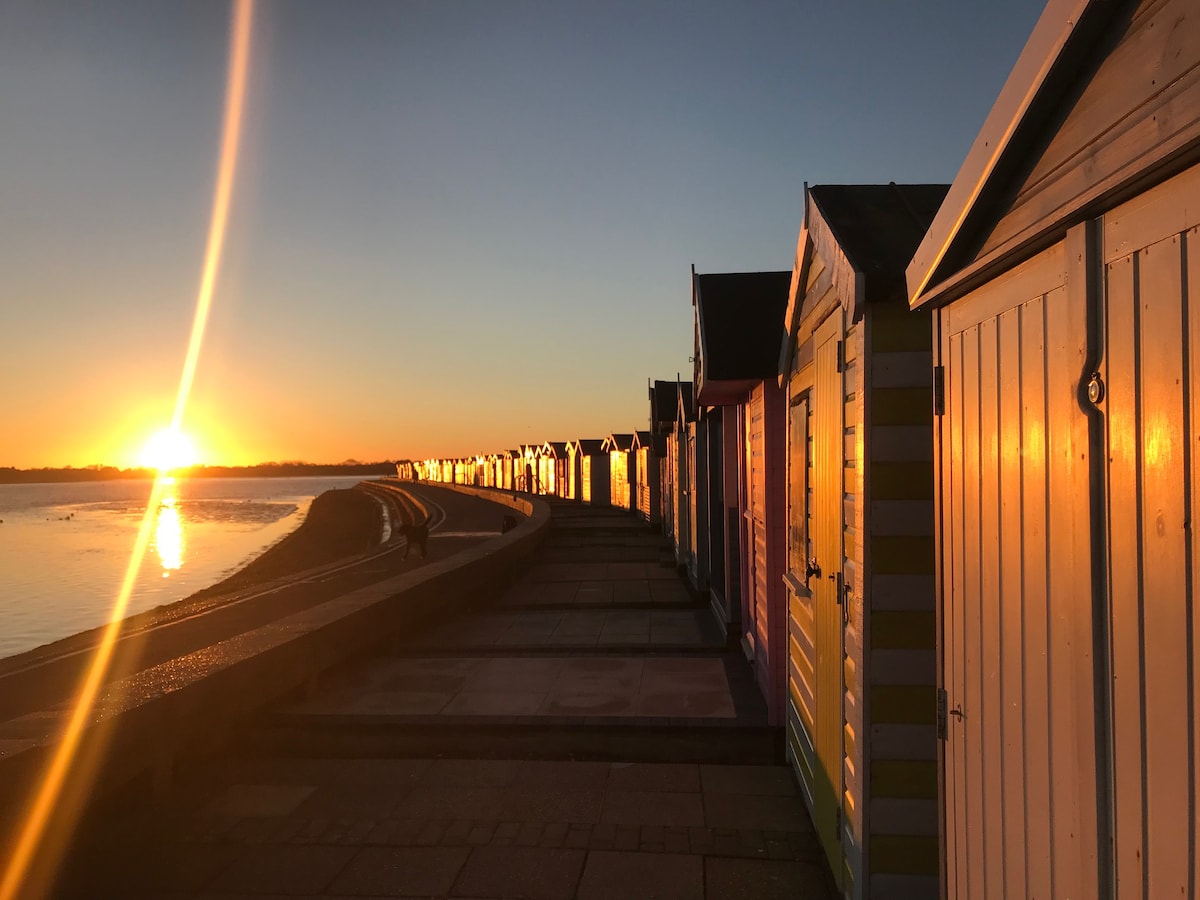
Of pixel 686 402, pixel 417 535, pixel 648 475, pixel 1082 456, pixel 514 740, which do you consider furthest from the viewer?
pixel 648 475

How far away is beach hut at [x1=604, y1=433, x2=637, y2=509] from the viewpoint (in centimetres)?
3511

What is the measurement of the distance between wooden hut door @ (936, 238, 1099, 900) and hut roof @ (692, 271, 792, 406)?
4040mm

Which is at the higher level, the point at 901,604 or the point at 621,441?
the point at 621,441

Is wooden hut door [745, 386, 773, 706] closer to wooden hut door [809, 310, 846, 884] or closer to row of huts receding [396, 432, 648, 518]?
wooden hut door [809, 310, 846, 884]

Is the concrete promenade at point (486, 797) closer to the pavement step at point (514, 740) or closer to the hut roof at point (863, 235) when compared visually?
the pavement step at point (514, 740)

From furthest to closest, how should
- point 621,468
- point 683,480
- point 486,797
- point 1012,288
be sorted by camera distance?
point 621,468, point 683,480, point 486,797, point 1012,288

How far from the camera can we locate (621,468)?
1463 inches

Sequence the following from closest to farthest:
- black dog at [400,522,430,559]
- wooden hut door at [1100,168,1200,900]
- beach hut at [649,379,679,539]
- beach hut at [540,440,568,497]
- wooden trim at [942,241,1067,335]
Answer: wooden hut door at [1100,168,1200,900]
wooden trim at [942,241,1067,335]
beach hut at [649,379,679,539]
black dog at [400,522,430,559]
beach hut at [540,440,568,497]

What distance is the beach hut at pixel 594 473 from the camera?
1720 inches

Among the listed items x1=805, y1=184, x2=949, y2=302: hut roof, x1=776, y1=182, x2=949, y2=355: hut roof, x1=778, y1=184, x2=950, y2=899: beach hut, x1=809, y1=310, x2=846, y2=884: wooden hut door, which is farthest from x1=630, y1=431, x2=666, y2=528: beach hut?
x1=778, y1=184, x2=950, y2=899: beach hut

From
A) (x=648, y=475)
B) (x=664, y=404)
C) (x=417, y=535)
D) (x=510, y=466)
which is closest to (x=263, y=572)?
(x=417, y=535)

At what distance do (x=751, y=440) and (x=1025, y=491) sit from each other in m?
5.74

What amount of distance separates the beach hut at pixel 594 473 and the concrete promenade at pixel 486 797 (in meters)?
34.3

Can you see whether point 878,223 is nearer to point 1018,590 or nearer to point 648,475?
point 1018,590
